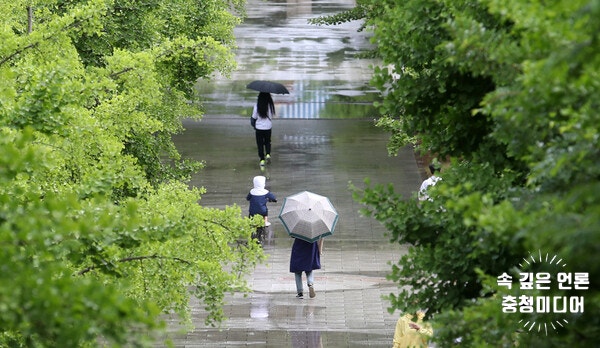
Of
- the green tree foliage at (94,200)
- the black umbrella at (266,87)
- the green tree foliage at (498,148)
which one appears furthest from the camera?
the black umbrella at (266,87)

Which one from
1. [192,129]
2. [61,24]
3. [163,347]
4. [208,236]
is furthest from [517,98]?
[192,129]

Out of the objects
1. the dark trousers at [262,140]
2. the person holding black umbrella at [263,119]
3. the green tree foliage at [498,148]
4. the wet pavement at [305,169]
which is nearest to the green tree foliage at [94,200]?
the wet pavement at [305,169]

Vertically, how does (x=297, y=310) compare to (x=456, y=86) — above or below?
below

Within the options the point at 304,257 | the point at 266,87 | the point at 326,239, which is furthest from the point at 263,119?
the point at 304,257

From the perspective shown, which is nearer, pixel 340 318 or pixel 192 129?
pixel 340 318

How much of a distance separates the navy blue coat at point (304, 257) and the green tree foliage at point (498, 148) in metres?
6.30

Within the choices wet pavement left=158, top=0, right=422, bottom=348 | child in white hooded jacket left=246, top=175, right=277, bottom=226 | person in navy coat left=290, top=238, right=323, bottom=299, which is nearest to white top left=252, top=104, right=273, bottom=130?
wet pavement left=158, top=0, right=422, bottom=348

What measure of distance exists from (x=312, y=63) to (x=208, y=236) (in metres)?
24.3

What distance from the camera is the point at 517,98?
5.80 metres

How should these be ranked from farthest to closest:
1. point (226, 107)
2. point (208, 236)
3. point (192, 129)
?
point (226, 107) < point (192, 129) < point (208, 236)

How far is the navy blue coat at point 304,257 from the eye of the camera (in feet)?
51.0

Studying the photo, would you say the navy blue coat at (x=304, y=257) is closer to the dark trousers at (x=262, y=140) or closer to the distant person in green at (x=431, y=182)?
the distant person in green at (x=431, y=182)

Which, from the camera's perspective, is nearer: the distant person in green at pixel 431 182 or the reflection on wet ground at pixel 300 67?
the distant person in green at pixel 431 182

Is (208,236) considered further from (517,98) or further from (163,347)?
(517,98)
